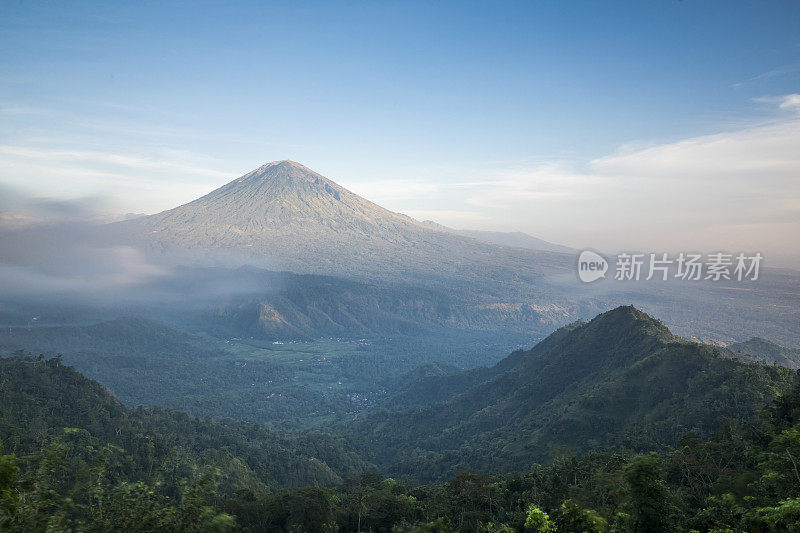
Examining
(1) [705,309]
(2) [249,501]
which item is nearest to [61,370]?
(2) [249,501]

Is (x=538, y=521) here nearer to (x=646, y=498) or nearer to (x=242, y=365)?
(x=646, y=498)

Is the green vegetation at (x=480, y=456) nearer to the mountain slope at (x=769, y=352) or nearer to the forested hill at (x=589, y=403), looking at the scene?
the forested hill at (x=589, y=403)

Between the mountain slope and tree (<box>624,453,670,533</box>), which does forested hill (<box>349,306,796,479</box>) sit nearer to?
tree (<box>624,453,670,533</box>)

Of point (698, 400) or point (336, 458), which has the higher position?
point (698, 400)

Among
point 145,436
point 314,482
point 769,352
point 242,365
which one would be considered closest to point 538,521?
point 314,482

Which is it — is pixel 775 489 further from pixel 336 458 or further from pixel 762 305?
pixel 762 305

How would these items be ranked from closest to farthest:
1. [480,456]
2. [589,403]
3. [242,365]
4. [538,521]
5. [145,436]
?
[538,521] → [589,403] → [145,436] → [480,456] → [242,365]
